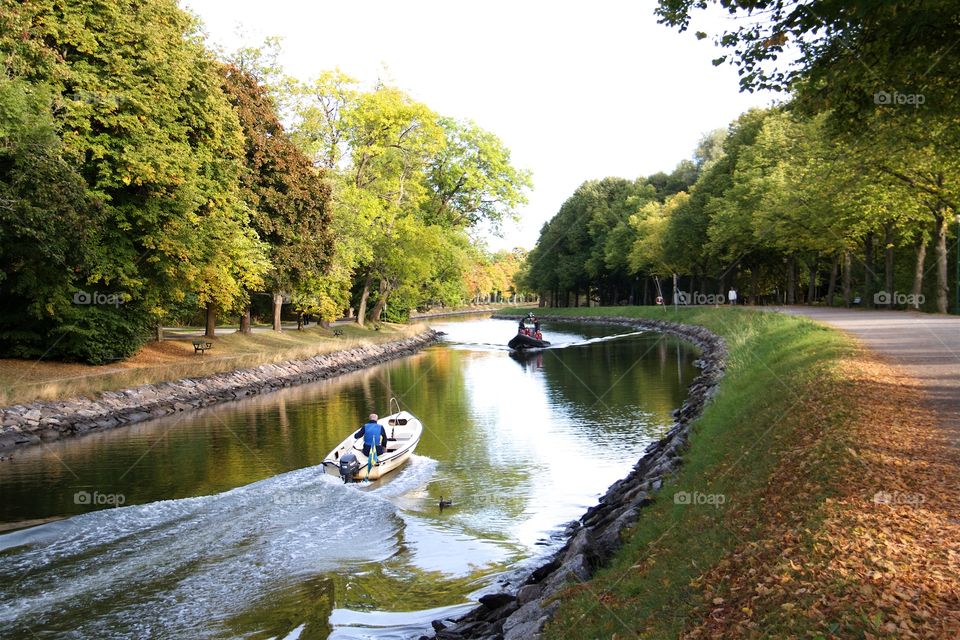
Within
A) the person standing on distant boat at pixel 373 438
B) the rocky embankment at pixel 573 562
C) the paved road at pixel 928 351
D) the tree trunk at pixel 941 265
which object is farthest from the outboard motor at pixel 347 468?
the tree trunk at pixel 941 265

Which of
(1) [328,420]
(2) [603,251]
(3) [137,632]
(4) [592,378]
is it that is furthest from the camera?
(2) [603,251]

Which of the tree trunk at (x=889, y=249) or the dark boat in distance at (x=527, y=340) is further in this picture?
the dark boat in distance at (x=527, y=340)

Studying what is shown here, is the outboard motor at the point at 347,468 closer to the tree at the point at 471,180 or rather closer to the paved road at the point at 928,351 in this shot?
the paved road at the point at 928,351

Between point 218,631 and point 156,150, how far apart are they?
22613 mm

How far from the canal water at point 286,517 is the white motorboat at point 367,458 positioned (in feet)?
1.08

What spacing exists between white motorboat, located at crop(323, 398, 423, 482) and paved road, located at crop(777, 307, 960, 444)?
38.0 feet

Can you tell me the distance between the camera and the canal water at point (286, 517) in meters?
10.4

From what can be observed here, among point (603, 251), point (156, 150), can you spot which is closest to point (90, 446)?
point (156, 150)

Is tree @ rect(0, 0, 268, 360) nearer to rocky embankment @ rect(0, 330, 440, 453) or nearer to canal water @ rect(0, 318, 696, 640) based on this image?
rocky embankment @ rect(0, 330, 440, 453)

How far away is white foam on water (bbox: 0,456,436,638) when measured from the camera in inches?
400

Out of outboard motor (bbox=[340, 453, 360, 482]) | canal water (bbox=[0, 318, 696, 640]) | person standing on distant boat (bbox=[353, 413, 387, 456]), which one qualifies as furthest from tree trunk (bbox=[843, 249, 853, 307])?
outboard motor (bbox=[340, 453, 360, 482])

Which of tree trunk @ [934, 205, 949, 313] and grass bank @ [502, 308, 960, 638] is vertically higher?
tree trunk @ [934, 205, 949, 313]

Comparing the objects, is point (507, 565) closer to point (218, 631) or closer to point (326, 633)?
point (326, 633)

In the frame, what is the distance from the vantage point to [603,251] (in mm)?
100062
